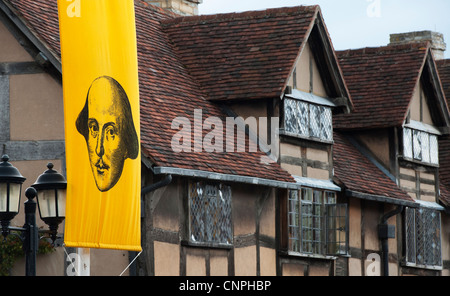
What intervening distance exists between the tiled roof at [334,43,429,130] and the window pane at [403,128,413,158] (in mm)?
612

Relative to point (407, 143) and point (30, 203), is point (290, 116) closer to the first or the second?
point (407, 143)

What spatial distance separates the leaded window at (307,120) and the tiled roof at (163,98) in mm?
1060

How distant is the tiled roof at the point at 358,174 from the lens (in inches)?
861

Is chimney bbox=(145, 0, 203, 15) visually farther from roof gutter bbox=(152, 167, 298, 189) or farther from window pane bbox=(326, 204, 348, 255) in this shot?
roof gutter bbox=(152, 167, 298, 189)

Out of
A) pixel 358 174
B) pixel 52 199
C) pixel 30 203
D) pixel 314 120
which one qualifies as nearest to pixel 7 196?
pixel 30 203

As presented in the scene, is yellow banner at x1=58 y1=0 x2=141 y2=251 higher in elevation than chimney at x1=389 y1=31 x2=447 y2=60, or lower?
lower

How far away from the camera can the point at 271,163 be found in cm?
1911

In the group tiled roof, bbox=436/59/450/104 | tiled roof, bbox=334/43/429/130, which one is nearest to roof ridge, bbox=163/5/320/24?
tiled roof, bbox=334/43/429/130

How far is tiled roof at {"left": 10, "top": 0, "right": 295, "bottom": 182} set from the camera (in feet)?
54.5

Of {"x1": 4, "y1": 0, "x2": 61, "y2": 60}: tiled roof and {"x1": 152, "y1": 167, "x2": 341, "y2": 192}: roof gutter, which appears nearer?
{"x1": 152, "y1": 167, "x2": 341, "y2": 192}: roof gutter
